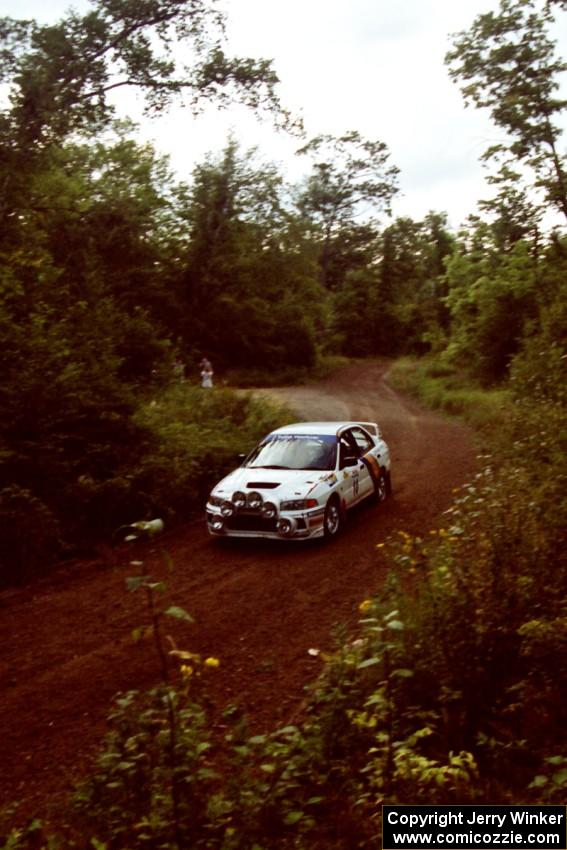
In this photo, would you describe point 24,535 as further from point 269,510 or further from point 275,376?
point 275,376

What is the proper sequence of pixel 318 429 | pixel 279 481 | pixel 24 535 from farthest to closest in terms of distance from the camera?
pixel 318 429 → pixel 279 481 → pixel 24 535

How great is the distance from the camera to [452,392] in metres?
32.3

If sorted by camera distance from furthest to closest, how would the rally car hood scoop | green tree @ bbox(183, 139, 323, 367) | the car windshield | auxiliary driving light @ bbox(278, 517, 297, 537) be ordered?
green tree @ bbox(183, 139, 323, 367) < the car windshield < the rally car hood scoop < auxiliary driving light @ bbox(278, 517, 297, 537)

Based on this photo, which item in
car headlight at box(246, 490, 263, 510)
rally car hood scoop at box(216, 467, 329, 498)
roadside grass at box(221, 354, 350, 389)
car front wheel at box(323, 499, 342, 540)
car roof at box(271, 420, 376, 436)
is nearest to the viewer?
car headlight at box(246, 490, 263, 510)

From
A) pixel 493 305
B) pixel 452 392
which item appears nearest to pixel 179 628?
pixel 493 305

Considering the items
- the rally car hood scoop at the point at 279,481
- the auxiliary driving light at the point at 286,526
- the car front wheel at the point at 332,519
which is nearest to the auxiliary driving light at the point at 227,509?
the rally car hood scoop at the point at 279,481

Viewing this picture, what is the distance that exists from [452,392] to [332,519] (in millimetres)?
22205

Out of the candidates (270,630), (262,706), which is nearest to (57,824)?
(262,706)

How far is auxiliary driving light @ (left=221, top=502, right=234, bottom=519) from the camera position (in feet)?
35.4

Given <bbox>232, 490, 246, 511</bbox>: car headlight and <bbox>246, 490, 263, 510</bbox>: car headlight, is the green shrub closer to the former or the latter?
<bbox>232, 490, 246, 511</bbox>: car headlight

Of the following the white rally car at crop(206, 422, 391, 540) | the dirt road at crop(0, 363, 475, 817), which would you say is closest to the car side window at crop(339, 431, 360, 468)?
the white rally car at crop(206, 422, 391, 540)

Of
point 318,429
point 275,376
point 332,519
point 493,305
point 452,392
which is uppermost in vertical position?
point 493,305

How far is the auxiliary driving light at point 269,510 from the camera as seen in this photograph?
10633 millimetres

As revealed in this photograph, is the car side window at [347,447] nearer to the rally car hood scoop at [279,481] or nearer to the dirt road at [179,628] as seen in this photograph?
the rally car hood scoop at [279,481]
